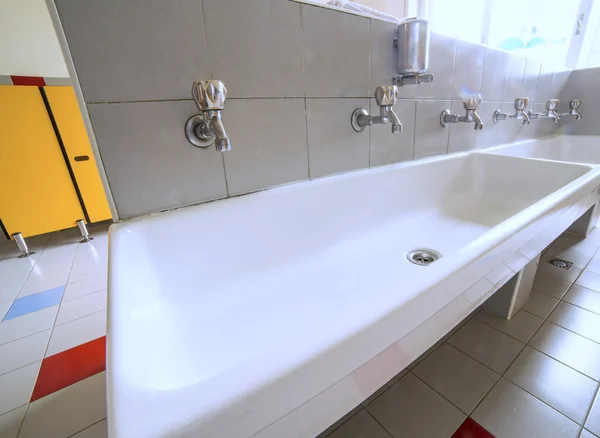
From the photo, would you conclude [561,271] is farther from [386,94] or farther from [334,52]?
[334,52]

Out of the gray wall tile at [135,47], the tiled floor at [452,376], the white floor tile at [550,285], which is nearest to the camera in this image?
the gray wall tile at [135,47]

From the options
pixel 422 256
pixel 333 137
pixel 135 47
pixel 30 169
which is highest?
pixel 135 47

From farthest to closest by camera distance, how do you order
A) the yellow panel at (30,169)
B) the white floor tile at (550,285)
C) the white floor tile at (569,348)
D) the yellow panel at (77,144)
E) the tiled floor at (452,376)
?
the yellow panel at (77,144), the yellow panel at (30,169), the white floor tile at (550,285), the white floor tile at (569,348), the tiled floor at (452,376)

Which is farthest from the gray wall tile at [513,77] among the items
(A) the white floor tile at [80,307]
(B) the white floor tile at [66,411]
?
(A) the white floor tile at [80,307]

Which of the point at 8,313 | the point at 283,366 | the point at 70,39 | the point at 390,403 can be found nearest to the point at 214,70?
the point at 70,39

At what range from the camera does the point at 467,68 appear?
1.11 m

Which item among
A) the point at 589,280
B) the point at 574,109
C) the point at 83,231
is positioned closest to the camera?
the point at 589,280

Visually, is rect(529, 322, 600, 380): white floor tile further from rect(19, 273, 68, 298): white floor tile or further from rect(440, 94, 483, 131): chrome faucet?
rect(19, 273, 68, 298): white floor tile

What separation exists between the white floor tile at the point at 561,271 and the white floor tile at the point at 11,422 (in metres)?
1.96

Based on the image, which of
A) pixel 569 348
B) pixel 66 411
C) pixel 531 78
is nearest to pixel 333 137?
pixel 569 348

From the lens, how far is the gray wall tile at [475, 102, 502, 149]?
4.21ft

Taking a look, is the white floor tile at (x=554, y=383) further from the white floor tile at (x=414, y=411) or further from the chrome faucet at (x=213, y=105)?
the chrome faucet at (x=213, y=105)

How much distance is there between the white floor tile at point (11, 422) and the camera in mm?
712

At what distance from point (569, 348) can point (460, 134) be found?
0.86 m
